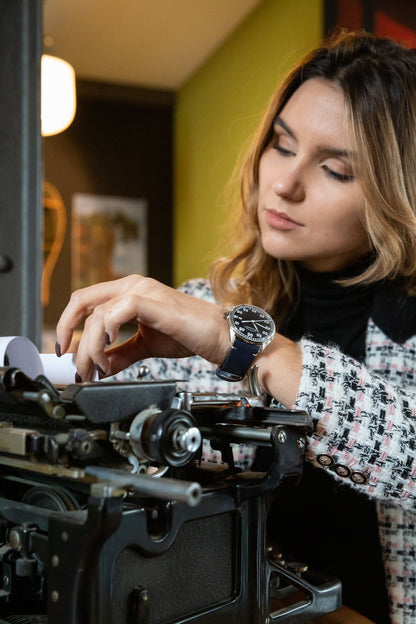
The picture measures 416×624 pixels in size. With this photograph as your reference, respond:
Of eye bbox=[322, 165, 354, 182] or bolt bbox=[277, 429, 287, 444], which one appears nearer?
bolt bbox=[277, 429, 287, 444]

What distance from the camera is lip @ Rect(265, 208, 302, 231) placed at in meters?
1.16

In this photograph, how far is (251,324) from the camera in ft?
2.98

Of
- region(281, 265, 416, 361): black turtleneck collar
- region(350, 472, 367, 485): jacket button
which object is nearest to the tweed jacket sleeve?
region(350, 472, 367, 485): jacket button

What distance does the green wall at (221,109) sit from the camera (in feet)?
7.89

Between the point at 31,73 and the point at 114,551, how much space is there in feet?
3.85

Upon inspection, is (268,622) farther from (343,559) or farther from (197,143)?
(197,143)

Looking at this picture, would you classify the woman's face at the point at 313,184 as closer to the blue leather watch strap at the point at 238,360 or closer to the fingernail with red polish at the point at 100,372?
the blue leather watch strap at the point at 238,360

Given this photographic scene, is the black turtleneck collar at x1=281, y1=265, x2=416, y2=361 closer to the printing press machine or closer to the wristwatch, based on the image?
the wristwatch

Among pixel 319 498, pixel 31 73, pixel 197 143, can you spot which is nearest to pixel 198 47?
pixel 197 143

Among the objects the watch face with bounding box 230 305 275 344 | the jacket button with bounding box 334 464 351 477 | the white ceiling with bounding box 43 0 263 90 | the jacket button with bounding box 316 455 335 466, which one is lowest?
the jacket button with bounding box 334 464 351 477

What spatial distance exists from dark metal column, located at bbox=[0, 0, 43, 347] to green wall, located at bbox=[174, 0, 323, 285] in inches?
20.3

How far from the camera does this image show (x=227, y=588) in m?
0.68

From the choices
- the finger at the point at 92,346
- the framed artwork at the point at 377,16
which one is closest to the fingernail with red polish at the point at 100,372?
the finger at the point at 92,346

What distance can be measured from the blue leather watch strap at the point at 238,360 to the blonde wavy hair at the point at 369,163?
0.41 meters
